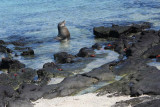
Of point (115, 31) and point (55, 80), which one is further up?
point (115, 31)

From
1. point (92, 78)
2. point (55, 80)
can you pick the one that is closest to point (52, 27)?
point (55, 80)

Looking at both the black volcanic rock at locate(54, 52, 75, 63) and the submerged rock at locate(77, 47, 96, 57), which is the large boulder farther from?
the black volcanic rock at locate(54, 52, 75, 63)

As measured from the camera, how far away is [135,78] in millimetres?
9031

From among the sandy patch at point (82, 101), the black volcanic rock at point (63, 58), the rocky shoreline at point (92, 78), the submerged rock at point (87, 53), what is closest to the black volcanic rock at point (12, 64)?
the rocky shoreline at point (92, 78)

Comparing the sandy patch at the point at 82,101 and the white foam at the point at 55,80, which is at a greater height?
the sandy patch at the point at 82,101

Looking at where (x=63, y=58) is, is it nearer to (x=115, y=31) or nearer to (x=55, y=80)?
(x=55, y=80)

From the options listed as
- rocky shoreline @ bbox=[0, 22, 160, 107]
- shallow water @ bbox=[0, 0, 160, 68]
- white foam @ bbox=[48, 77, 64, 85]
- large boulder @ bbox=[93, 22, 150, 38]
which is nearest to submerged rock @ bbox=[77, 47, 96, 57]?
rocky shoreline @ bbox=[0, 22, 160, 107]

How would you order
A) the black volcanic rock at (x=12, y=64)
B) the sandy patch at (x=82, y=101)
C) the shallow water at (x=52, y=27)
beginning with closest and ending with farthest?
the sandy patch at (x=82, y=101)
the black volcanic rock at (x=12, y=64)
the shallow water at (x=52, y=27)

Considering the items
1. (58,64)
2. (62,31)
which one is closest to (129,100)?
(58,64)

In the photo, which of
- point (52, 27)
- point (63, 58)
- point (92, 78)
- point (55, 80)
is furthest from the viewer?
point (52, 27)

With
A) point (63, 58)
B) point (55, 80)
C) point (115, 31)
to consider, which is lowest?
point (55, 80)

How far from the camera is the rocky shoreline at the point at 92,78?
809 centimetres

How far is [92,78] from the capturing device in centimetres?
970

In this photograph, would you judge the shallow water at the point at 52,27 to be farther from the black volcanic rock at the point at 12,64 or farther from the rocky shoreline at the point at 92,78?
the rocky shoreline at the point at 92,78
